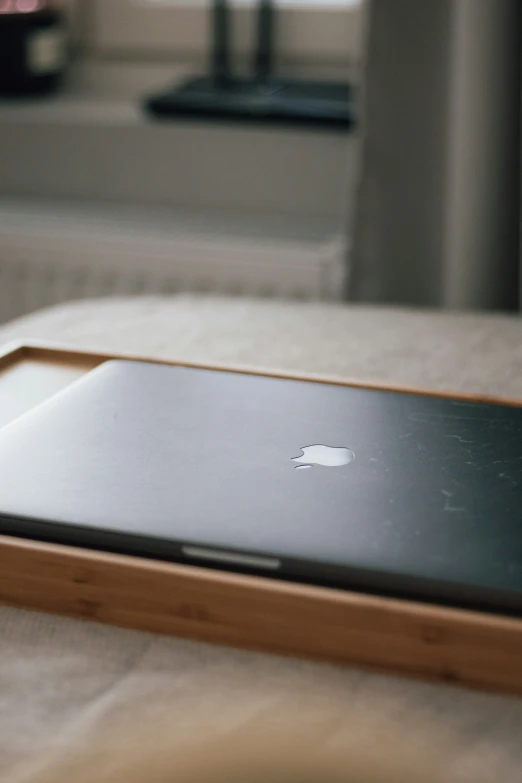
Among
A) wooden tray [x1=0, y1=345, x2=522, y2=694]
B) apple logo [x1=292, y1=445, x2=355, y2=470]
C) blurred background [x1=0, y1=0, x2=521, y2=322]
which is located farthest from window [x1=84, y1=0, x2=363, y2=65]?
wooden tray [x1=0, y1=345, x2=522, y2=694]

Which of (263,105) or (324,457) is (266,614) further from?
(263,105)

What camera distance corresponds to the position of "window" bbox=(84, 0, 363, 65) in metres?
1.66

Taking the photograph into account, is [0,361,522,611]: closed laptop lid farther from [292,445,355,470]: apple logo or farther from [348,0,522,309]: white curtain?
[348,0,522,309]: white curtain

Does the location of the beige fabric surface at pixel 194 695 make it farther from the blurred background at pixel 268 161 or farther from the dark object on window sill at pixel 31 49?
the dark object on window sill at pixel 31 49

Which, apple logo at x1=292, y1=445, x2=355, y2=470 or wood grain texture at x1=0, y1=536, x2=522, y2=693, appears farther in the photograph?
apple logo at x1=292, y1=445, x2=355, y2=470

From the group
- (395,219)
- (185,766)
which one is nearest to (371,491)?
(185,766)

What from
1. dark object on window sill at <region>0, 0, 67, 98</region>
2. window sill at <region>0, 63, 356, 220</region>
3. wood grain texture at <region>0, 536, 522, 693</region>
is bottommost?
wood grain texture at <region>0, 536, 522, 693</region>

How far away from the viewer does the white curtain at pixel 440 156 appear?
4.05ft

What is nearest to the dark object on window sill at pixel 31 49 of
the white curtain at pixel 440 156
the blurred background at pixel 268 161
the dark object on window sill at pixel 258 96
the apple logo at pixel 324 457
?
the blurred background at pixel 268 161

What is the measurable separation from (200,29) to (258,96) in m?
0.25

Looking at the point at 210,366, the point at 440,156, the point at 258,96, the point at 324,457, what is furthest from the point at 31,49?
the point at 324,457

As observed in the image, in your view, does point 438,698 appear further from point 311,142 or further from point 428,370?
point 311,142

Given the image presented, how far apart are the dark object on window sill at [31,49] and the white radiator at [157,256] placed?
252 mm

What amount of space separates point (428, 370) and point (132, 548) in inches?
15.5
